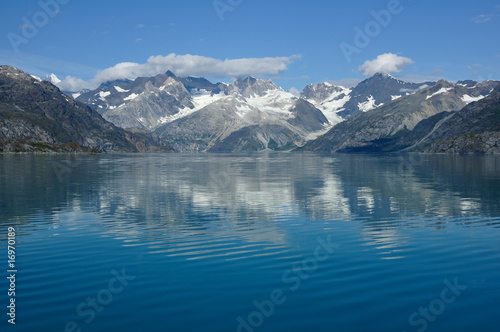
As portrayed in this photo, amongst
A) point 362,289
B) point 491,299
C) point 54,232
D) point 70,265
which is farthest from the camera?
point 54,232

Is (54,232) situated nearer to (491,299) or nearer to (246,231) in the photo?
(246,231)

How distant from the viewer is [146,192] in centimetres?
9288

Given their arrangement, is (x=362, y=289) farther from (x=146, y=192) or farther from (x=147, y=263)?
(x=146, y=192)

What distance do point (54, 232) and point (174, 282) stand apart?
83.2 feet

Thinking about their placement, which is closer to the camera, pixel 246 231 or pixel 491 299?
pixel 491 299

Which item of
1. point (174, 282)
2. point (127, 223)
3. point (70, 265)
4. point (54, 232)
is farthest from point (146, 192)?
point (174, 282)

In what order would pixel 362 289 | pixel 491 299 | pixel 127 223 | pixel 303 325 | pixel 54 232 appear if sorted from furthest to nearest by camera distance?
1. pixel 127 223
2. pixel 54 232
3. pixel 362 289
4. pixel 491 299
5. pixel 303 325

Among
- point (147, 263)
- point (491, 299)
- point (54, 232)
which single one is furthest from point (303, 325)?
point (54, 232)

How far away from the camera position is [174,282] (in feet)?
98.3

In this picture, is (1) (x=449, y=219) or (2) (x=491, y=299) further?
(1) (x=449, y=219)

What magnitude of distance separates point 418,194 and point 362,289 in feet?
215

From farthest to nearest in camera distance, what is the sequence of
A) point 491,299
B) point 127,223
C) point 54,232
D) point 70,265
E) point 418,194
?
point 418,194 → point 127,223 → point 54,232 → point 70,265 → point 491,299

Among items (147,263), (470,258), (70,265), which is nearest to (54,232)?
(70,265)

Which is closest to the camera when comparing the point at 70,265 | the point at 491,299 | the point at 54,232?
the point at 491,299
